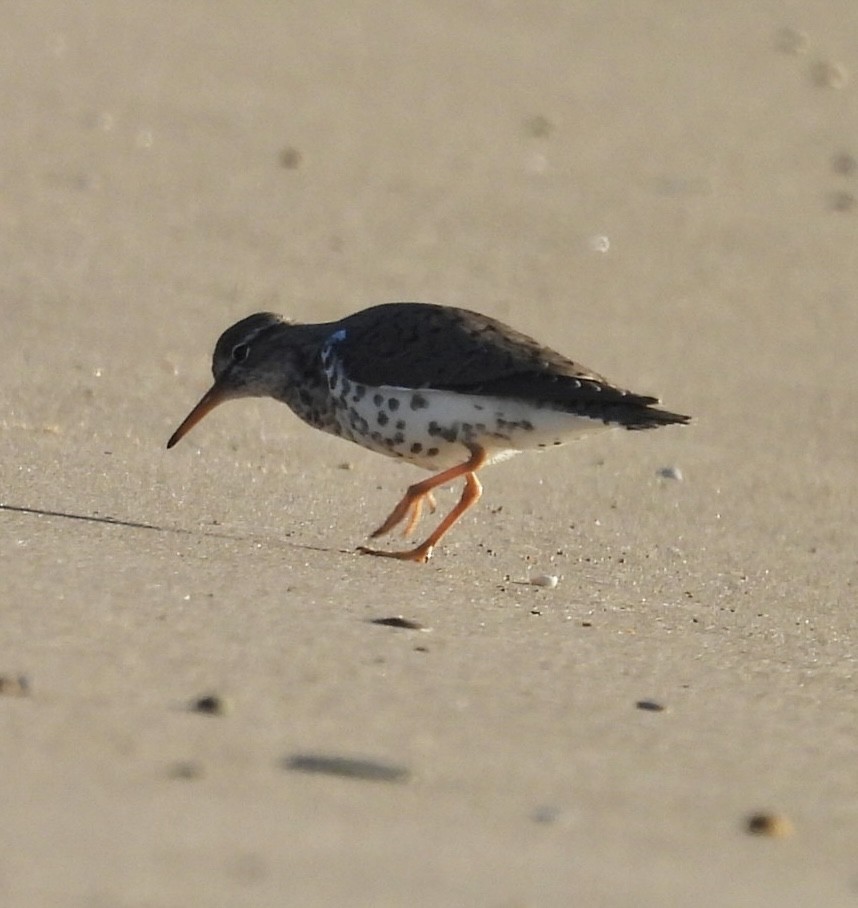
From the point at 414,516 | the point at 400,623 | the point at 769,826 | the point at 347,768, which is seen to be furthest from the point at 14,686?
the point at 414,516

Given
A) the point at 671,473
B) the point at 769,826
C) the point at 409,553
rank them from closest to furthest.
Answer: the point at 769,826, the point at 409,553, the point at 671,473

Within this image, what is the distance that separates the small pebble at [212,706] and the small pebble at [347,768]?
31cm

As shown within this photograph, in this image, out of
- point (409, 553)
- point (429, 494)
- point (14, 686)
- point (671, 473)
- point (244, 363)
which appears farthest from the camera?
point (671, 473)

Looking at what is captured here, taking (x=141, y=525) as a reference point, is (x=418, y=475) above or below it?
above

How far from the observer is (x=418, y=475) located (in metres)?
9.22

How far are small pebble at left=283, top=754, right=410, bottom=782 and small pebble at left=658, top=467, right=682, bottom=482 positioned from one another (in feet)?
16.0

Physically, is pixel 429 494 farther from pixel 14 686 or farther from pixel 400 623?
pixel 14 686

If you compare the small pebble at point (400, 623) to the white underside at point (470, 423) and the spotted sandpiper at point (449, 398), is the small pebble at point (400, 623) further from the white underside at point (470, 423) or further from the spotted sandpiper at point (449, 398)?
the white underside at point (470, 423)

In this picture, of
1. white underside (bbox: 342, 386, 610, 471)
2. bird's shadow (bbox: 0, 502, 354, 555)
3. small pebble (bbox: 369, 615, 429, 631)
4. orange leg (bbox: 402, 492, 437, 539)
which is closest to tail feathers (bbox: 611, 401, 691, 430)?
white underside (bbox: 342, 386, 610, 471)

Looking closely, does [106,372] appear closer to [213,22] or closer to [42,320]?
[42,320]

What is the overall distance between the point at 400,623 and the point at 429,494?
2.20 m

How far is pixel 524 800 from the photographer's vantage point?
15.0 feet

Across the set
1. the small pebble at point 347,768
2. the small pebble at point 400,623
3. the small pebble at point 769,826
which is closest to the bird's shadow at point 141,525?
the small pebble at point 400,623

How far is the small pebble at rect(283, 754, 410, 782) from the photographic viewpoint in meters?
4.58
